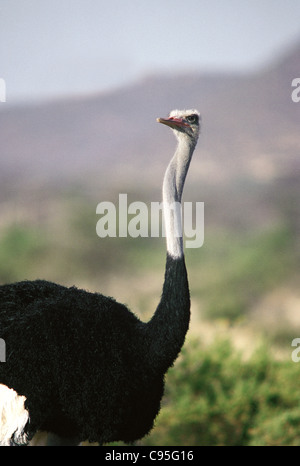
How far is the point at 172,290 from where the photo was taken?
7.54 ft

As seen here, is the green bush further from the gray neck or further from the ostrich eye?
the ostrich eye

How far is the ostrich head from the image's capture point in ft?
7.79

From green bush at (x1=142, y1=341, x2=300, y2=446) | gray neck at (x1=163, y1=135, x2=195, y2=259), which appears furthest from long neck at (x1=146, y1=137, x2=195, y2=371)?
green bush at (x1=142, y1=341, x2=300, y2=446)

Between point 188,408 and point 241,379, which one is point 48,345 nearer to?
point 188,408

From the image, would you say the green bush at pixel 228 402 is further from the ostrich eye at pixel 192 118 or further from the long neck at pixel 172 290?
the ostrich eye at pixel 192 118

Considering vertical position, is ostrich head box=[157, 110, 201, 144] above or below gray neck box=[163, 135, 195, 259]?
above

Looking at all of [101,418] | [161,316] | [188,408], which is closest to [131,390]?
[101,418]

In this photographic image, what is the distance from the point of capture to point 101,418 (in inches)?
92.1

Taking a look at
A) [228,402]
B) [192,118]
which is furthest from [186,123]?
[228,402]

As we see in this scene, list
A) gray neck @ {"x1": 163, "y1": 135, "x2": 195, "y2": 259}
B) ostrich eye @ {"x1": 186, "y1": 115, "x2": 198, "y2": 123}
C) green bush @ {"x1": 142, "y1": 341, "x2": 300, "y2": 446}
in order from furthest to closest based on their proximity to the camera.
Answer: green bush @ {"x1": 142, "y1": 341, "x2": 300, "y2": 446}
ostrich eye @ {"x1": 186, "y1": 115, "x2": 198, "y2": 123}
gray neck @ {"x1": 163, "y1": 135, "x2": 195, "y2": 259}

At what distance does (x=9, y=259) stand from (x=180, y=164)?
595 centimetres

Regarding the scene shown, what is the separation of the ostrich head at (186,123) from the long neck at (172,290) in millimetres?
32
